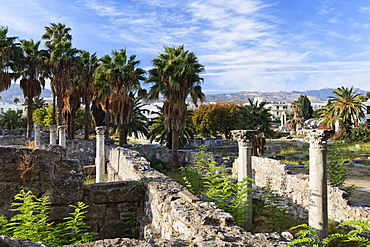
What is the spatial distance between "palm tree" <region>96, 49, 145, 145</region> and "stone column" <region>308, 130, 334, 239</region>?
1704 centimetres

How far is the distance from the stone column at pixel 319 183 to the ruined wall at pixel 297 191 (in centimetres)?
283

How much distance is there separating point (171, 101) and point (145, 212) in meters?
13.0

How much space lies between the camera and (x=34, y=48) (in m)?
26.0

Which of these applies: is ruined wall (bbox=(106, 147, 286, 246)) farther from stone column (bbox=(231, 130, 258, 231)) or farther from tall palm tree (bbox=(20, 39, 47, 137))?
tall palm tree (bbox=(20, 39, 47, 137))

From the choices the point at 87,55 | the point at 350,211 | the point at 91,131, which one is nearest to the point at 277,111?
the point at 91,131

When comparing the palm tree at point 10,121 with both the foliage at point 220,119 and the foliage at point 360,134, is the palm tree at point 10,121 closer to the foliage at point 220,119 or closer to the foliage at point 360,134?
the foliage at point 220,119

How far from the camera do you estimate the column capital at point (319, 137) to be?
6625mm

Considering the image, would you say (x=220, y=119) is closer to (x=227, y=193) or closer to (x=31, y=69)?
(x=31, y=69)

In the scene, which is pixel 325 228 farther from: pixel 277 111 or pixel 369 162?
pixel 277 111

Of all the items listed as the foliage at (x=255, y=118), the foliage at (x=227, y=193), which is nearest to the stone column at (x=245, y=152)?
the foliage at (x=227, y=193)

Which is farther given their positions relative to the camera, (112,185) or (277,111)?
(277,111)

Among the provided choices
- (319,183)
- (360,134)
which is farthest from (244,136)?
(360,134)

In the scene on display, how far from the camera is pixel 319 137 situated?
22.0 feet

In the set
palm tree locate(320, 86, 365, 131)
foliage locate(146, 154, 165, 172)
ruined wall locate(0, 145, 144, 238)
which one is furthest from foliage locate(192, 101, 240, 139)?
ruined wall locate(0, 145, 144, 238)
